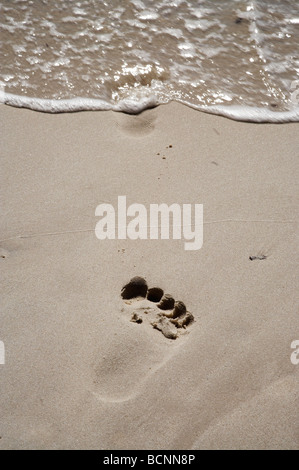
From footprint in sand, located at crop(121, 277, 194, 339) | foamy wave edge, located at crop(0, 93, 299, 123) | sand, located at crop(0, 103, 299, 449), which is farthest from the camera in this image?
foamy wave edge, located at crop(0, 93, 299, 123)

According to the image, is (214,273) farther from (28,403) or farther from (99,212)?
(28,403)

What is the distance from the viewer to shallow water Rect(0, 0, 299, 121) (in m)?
2.96

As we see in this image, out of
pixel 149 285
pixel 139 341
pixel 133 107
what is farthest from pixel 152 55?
pixel 139 341

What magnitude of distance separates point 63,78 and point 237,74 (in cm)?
124

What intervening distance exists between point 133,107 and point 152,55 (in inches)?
24.9

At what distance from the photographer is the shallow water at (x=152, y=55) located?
9.72ft

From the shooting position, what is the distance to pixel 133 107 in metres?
2.88

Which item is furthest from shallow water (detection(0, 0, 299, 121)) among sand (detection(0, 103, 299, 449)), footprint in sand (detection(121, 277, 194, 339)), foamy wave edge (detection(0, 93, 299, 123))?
footprint in sand (detection(121, 277, 194, 339))

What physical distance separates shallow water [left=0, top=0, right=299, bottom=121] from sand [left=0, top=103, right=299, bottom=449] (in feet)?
0.63

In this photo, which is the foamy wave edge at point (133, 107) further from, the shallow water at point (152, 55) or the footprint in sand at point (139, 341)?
the footprint in sand at point (139, 341)

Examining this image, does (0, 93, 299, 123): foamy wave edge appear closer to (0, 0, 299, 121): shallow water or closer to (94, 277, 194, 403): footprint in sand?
(0, 0, 299, 121): shallow water

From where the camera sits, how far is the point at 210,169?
2.55 meters

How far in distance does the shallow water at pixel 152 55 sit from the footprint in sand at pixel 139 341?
54.5 inches

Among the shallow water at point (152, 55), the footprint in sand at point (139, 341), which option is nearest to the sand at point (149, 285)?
the footprint in sand at point (139, 341)
